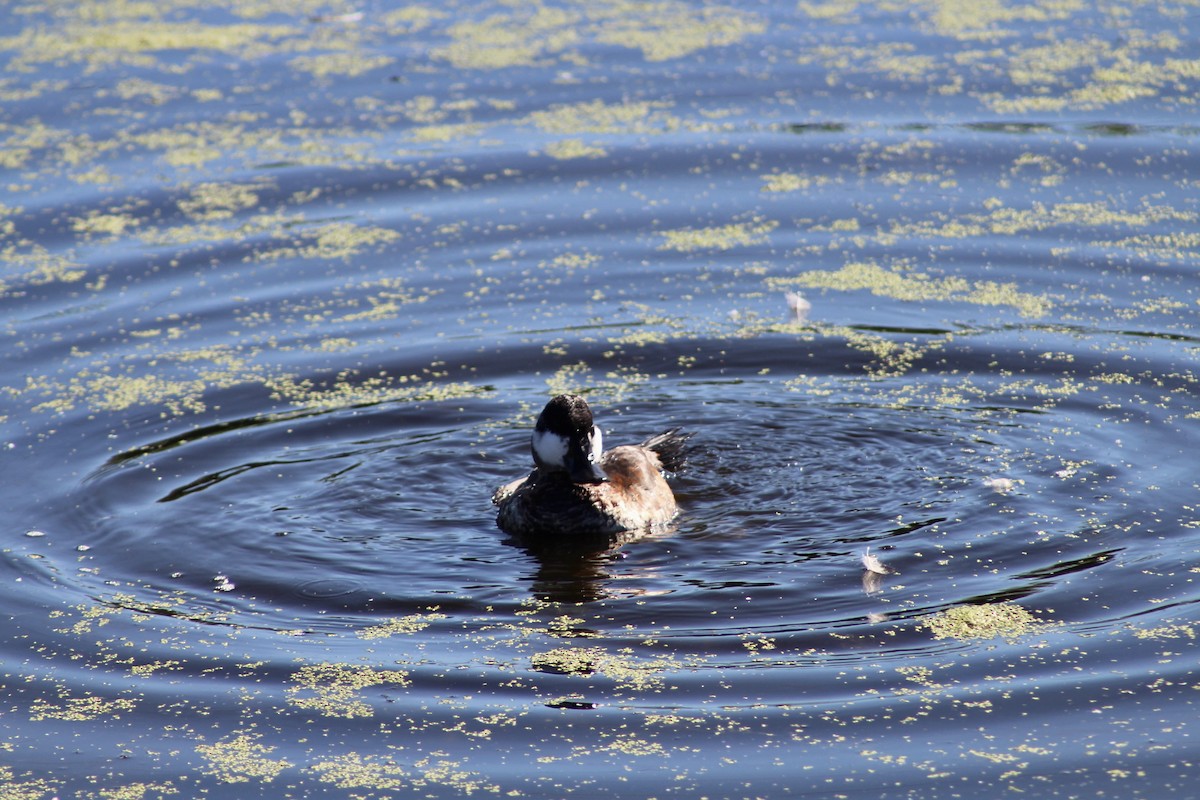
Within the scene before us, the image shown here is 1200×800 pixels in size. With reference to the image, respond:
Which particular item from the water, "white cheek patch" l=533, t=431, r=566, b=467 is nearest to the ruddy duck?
"white cheek patch" l=533, t=431, r=566, b=467

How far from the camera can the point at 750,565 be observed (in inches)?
274

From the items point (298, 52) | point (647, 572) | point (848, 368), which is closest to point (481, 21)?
point (298, 52)

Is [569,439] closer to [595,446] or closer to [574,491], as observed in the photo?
[595,446]

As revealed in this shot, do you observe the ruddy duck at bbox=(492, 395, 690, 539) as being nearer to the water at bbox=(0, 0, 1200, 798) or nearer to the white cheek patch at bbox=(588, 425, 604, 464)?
the white cheek patch at bbox=(588, 425, 604, 464)

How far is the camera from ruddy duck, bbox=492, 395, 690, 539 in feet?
24.4

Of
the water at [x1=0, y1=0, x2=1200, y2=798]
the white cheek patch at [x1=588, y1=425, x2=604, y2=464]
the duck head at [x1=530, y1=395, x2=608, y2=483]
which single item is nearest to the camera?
the water at [x1=0, y1=0, x2=1200, y2=798]

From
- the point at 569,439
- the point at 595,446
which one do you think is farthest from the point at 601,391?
the point at 569,439

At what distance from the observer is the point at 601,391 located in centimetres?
889

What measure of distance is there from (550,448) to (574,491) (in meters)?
0.25

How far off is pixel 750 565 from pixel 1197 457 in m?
2.45

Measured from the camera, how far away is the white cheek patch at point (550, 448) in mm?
7477

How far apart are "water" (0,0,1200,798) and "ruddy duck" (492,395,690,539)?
19 centimetres

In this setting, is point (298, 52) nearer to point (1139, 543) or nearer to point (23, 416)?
point (23, 416)

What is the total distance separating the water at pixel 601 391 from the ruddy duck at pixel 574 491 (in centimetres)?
19
